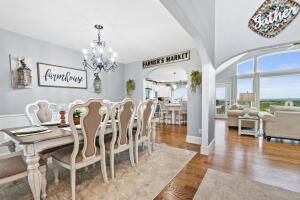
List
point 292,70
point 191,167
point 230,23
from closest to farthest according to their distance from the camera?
point 191,167 < point 230,23 < point 292,70

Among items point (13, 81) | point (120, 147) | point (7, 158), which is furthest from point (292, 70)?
point (13, 81)

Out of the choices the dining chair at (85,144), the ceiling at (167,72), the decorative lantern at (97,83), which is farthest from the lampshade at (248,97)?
the decorative lantern at (97,83)

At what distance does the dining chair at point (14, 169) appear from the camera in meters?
1.12

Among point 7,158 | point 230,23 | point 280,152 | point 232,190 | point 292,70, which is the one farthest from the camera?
point 292,70

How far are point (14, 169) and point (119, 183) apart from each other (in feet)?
3.73

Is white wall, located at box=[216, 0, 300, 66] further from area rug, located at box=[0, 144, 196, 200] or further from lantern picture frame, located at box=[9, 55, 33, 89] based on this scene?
lantern picture frame, located at box=[9, 55, 33, 89]

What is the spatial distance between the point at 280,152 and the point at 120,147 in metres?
3.40

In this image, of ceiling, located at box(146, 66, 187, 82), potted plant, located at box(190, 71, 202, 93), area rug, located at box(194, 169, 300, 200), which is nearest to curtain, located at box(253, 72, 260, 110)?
ceiling, located at box(146, 66, 187, 82)

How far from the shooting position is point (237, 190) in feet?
5.03

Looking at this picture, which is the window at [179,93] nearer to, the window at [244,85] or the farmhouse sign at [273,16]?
the window at [244,85]

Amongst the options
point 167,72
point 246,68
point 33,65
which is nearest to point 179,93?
point 167,72

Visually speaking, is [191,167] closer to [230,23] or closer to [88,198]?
[88,198]

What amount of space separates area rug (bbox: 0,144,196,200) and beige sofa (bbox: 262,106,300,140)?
2.81 metres

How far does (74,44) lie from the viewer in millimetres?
3137
